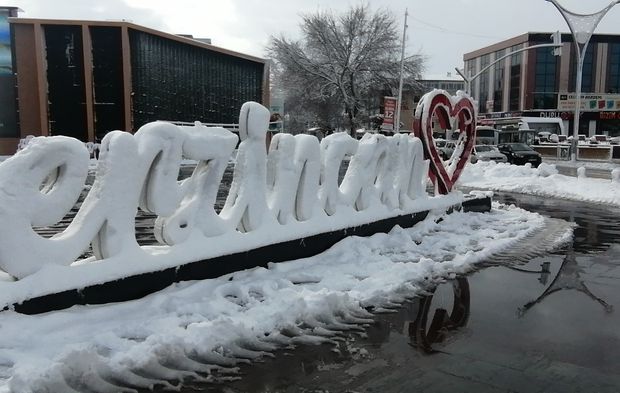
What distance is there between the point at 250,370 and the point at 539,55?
78189 millimetres

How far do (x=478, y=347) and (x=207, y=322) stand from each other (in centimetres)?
211

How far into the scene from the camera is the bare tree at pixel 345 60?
41750mm

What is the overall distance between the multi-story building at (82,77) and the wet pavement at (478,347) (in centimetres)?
2602

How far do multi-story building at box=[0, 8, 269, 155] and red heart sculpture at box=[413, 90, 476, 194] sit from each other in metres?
21.6

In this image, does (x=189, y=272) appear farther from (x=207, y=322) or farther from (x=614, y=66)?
(x=614, y=66)

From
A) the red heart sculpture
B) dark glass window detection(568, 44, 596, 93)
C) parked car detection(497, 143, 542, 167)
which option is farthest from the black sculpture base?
dark glass window detection(568, 44, 596, 93)

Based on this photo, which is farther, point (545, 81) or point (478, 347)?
point (545, 81)

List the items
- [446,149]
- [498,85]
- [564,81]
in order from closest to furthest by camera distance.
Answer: [446,149], [564,81], [498,85]

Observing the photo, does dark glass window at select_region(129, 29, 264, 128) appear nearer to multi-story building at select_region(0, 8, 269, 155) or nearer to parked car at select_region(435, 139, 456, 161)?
multi-story building at select_region(0, 8, 269, 155)

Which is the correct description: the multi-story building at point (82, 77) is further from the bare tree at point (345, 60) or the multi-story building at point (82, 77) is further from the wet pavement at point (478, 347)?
the wet pavement at point (478, 347)

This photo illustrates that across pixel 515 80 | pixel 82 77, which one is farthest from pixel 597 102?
pixel 82 77

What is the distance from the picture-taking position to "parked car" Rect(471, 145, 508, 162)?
29083 millimetres

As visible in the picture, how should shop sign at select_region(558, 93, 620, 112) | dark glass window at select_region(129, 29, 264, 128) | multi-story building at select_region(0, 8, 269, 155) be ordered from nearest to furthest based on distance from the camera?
multi-story building at select_region(0, 8, 269, 155) → dark glass window at select_region(129, 29, 264, 128) → shop sign at select_region(558, 93, 620, 112)

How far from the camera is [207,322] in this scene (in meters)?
4.38
